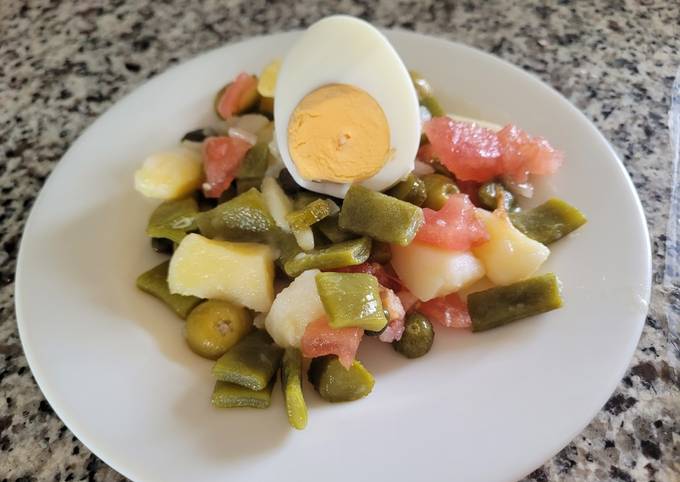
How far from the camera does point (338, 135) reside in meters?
1.81

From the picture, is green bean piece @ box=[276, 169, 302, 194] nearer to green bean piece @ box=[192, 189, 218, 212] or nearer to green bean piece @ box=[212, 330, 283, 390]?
green bean piece @ box=[192, 189, 218, 212]

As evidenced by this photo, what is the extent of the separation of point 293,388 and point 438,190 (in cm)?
70

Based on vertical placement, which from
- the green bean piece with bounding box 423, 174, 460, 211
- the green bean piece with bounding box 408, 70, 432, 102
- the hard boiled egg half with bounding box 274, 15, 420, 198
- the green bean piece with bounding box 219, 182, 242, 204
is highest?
the hard boiled egg half with bounding box 274, 15, 420, 198

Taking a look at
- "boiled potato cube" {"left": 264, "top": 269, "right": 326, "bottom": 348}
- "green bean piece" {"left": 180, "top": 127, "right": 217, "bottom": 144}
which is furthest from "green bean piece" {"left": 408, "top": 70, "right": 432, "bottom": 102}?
"boiled potato cube" {"left": 264, "top": 269, "right": 326, "bottom": 348}

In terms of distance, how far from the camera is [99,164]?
207 cm

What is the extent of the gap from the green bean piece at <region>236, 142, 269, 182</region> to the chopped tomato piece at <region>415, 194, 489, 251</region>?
1.66ft

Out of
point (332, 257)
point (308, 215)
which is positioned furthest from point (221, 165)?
point (332, 257)

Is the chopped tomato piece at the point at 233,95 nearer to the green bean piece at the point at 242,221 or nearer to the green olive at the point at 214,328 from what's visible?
the green bean piece at the point at 242,221

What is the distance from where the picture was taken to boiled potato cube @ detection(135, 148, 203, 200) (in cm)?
200

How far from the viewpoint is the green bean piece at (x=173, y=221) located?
190 cm

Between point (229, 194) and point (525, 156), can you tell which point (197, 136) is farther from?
point (525, 156)

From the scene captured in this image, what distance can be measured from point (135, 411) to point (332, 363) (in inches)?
17.8

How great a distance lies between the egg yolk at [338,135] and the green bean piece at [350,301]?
35 centimetres

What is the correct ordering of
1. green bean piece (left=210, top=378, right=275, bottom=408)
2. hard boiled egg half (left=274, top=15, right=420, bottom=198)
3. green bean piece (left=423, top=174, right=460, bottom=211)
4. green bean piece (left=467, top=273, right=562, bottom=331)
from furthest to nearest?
green bean piece (left=423, top=174, right=460, bottom=211) → hard boiled egg half (left=274, top=15, right=420, bottom=198) → green bean piece (left=467, top=273, right=562, bottom=331) → green bean piece (left=210, top=378, right=275, bottom=408)
